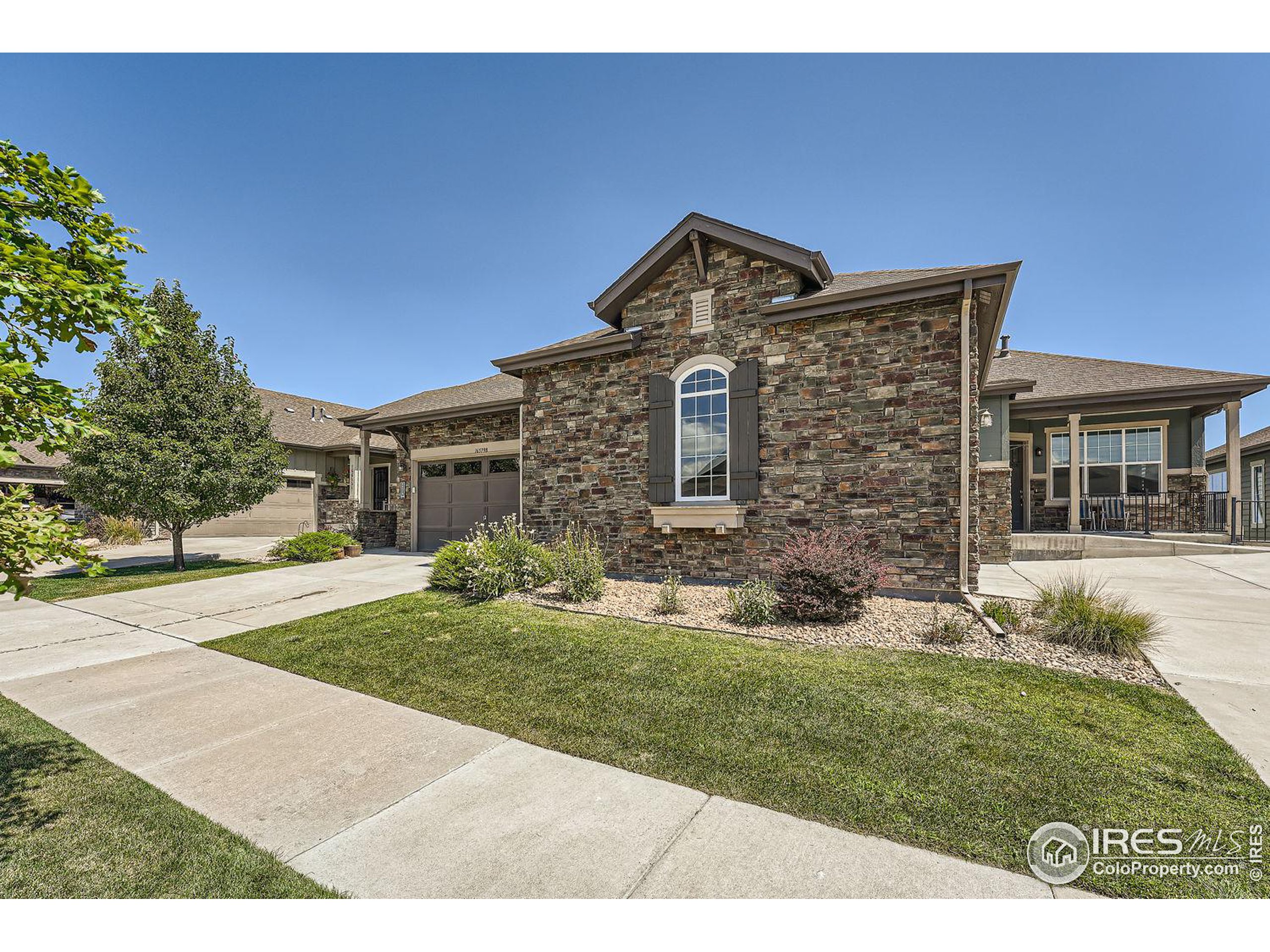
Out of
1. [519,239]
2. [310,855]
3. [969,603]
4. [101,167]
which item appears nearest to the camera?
[310,855]

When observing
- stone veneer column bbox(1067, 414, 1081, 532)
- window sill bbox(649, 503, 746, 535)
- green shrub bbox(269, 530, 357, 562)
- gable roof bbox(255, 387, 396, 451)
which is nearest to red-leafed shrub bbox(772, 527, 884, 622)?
window sill bbox(649, 503, 746, 535)

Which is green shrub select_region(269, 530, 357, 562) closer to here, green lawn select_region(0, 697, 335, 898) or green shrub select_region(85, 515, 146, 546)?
green shrub select_region(85, 515, 146, 546)

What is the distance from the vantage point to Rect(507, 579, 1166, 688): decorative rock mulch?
16.3 feet

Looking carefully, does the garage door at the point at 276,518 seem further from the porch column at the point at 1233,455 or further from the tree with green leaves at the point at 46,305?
the porch column at the point at 1233,455

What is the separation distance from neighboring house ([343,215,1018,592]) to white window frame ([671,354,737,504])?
0.03m

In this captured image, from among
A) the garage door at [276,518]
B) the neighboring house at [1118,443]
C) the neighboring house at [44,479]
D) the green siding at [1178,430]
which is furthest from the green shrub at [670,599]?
the neighboring house at [44,479]

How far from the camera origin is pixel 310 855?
2623 millimetres

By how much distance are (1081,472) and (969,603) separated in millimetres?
10949

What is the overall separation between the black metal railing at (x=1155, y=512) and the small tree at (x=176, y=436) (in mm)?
20724

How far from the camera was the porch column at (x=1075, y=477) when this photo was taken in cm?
1375

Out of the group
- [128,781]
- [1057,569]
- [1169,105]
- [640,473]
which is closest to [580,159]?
[640,473]

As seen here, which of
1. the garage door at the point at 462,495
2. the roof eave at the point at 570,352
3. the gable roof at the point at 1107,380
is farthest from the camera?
the garage door at the point at 462,495

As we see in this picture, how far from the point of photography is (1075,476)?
13.8m

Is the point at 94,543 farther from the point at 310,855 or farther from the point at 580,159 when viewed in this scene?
the point at 310,855
